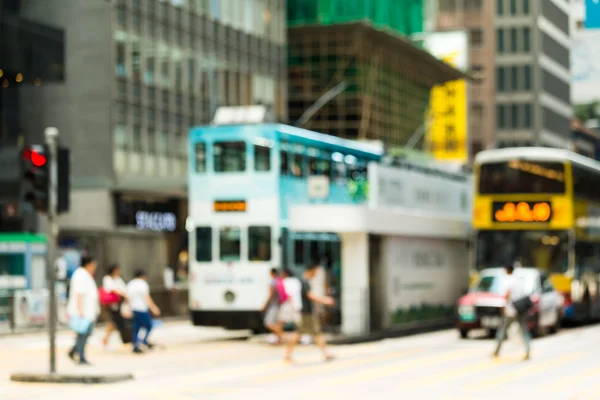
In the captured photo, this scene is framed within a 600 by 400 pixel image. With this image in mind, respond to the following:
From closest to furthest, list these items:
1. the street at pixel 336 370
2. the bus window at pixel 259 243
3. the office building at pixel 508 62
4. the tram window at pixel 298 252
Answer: the street at pixel 336 370 → the bus window at pixel 259 243 → the tram window at pixel 298 252 → the office building at pixel 508 62

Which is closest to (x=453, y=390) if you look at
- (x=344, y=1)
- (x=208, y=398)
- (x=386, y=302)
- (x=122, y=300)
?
(x=208, y=398)

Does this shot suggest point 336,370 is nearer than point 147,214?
Yes

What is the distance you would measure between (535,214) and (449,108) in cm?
4576

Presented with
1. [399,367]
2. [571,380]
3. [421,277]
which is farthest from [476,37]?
[571,380]

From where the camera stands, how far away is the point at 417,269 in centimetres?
3681

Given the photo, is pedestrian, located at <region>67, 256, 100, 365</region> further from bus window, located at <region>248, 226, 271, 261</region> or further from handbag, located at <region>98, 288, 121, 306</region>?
bus window, located at <region>248, 226, 271, 261</region>

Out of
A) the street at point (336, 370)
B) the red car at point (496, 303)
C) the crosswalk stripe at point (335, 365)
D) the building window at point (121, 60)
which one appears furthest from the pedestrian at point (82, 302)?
the building window at point (121, 60)

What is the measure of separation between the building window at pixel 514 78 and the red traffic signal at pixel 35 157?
86.9 meters

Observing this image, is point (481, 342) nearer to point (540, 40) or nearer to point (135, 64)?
point (135, 64)

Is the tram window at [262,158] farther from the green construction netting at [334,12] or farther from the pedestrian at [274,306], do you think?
the green construction netting at [334,12]

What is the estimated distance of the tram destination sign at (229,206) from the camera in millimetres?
31000

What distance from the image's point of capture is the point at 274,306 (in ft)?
98.1

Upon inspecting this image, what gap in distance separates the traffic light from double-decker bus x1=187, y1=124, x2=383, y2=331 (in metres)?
11.1

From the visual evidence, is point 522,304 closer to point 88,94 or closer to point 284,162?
point 284,162
